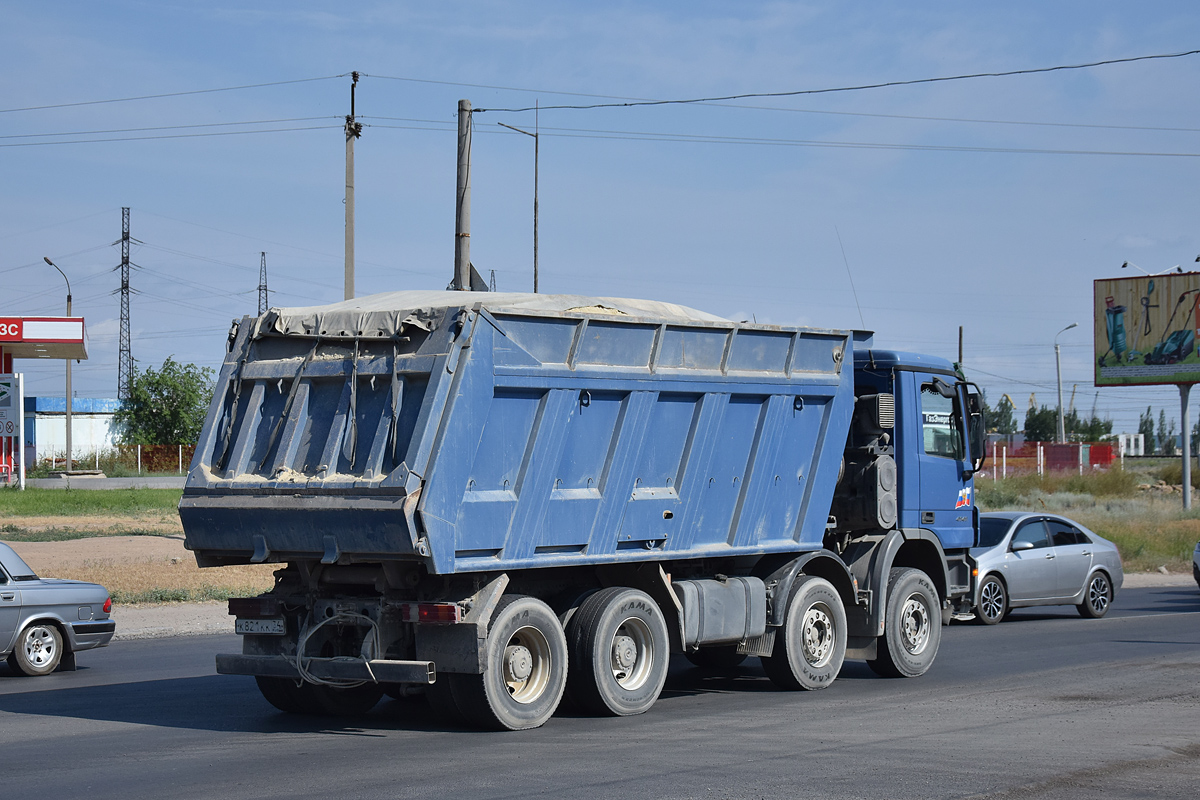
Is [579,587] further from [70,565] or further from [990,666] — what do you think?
[70,565]

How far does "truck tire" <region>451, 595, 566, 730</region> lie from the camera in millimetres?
9047

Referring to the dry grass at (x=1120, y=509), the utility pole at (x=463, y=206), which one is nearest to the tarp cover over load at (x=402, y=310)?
the utility pole at (x=463, y=206)

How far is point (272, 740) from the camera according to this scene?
9.01 metres

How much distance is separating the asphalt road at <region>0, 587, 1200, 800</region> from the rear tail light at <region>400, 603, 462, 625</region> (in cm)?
83

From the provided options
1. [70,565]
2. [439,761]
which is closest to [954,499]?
[439,761]

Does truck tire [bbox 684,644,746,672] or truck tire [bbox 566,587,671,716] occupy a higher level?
truck tire [bbox 566,587,671,716]

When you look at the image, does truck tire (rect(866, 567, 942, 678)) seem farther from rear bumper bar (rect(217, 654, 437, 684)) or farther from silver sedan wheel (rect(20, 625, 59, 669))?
silver sedan wheel (rect(20, 625, 59, 669))

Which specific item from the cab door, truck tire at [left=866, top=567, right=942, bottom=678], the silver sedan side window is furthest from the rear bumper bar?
the silver sedan side window

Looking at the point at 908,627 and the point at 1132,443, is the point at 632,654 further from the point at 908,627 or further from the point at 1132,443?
the point at 1132,443

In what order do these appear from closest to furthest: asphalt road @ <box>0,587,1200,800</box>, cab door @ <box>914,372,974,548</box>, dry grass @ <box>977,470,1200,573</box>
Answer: asphalt road @ <box>0,587,1200,800</box>, cab door @ <box>914,372,974,548</box>, dry grass @ <box>977,470,1200,573</box>

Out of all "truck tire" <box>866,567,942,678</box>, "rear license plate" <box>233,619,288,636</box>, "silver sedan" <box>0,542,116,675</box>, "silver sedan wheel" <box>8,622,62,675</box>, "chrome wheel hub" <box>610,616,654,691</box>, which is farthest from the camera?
"silver sedan wheel" <box>8,622,62,675</box>

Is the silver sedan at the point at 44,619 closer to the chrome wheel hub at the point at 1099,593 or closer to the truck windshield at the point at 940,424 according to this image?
the truck windshield at the point at 940,424

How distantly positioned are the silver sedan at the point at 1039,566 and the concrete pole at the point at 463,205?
829 cm

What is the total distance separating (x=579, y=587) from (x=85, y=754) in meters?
3.68
